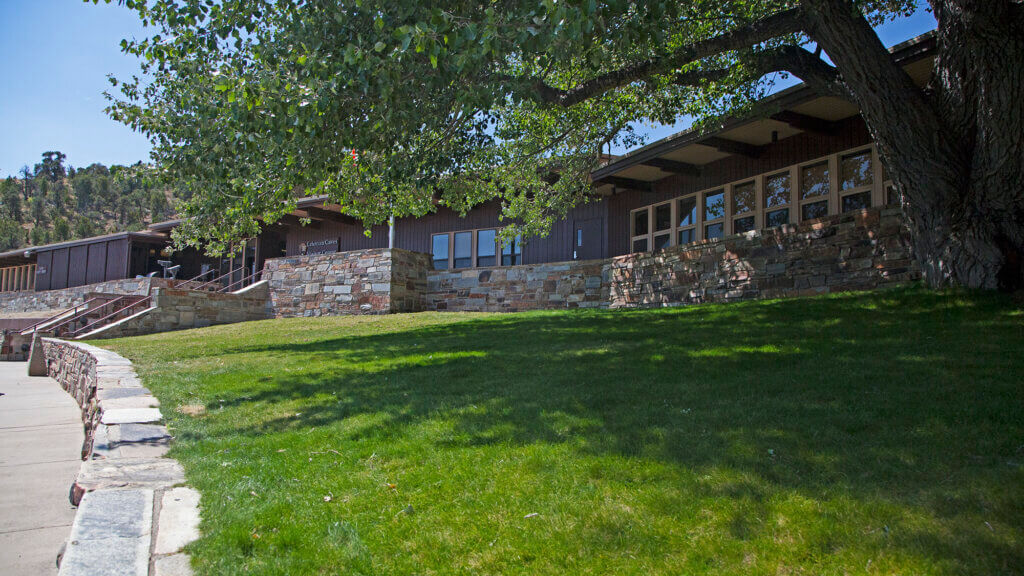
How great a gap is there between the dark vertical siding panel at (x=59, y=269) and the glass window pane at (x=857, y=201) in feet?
107

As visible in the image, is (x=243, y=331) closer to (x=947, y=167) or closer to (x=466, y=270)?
(x=466, y=270)

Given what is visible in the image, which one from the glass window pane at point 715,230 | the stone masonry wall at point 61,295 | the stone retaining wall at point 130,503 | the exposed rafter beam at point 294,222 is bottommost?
the stone retaining wall at point 130,503

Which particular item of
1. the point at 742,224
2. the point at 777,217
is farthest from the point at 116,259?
the point at 777,217

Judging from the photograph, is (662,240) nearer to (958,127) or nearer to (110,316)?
(958,127)

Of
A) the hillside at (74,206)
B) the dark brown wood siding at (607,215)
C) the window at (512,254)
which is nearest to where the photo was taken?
the dark brown wood siding at (607,215)

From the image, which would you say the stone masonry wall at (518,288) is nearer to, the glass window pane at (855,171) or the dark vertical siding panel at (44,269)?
the glass window pane at (855,171)

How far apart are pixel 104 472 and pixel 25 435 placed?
4.43 metres

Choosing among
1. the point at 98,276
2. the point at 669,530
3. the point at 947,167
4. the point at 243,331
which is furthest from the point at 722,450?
the point at 98,276

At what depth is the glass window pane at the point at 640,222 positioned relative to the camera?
15.5m

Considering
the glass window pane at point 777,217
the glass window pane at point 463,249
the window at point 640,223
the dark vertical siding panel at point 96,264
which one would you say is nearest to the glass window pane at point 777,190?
the glass window pane at point 777,217

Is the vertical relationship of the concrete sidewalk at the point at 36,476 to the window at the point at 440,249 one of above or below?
below

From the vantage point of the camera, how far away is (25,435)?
6699 millimetres

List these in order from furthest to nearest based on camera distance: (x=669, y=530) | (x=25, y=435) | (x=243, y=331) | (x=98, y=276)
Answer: (x=98, y=276), (x=243, y=331), (x=25, y=435), (x=669, y=530)

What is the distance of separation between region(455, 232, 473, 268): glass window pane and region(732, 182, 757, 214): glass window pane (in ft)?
27.9
